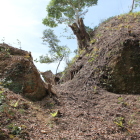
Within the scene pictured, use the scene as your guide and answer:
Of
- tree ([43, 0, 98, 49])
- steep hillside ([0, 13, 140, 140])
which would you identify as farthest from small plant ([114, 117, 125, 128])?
tree ([43, 0, 98, 49])

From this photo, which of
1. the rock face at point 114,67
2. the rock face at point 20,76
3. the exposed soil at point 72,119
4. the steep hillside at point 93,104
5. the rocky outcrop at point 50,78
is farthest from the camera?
the rocky outcrop at point 50,78

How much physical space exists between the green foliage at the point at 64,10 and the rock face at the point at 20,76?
1170 centimetres

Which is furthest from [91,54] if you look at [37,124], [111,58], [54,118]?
[37,124]

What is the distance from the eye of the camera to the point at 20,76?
662cm

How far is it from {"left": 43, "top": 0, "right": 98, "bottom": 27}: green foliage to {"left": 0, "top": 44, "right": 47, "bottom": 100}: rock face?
38.4 feet

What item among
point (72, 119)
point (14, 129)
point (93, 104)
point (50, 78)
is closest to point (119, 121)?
point (72, 119)

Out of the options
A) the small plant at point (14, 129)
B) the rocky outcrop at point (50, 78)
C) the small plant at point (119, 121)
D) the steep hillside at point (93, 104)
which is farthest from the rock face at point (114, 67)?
the small plant at point (14, 129)

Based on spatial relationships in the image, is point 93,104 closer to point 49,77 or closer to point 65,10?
point 49,77

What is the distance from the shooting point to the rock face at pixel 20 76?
6297 millimetres

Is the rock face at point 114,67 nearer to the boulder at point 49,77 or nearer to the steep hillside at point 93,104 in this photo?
the steep hillside at point 93,104

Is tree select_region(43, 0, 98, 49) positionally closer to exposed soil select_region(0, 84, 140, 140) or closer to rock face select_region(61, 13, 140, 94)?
rock face select_region(61, 13, 140, 94)

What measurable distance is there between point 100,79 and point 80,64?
2.58m

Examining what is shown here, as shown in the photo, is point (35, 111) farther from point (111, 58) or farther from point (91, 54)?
point (91, 54)

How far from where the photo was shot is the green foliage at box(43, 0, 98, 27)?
17.8 meters
